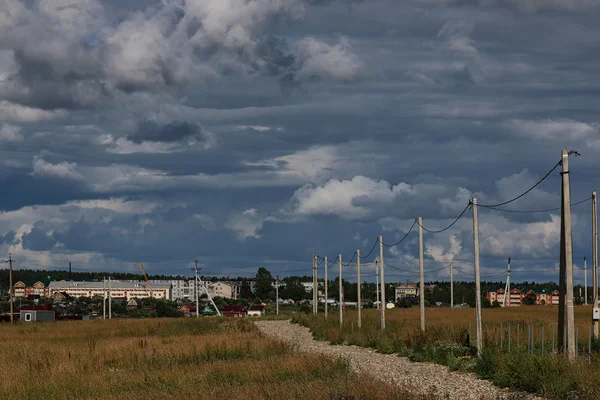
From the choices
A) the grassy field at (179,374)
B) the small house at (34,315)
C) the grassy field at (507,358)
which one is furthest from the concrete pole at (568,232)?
the small house at (34,315)

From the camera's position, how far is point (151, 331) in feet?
196

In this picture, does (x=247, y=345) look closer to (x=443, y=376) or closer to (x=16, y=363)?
(x=16, y=363)

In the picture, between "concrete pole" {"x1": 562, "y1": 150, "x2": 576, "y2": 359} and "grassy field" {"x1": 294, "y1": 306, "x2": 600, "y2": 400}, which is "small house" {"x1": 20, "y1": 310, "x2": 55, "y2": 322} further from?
"concrete pole" {"x1": 562, "y1": 150, "x2": 576, "y2": 359}

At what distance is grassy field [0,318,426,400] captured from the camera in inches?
837

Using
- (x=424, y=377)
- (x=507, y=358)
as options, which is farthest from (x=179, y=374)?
(x=507, y=358)

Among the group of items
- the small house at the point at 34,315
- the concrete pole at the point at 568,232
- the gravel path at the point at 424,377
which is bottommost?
the small house at the point at 34,315

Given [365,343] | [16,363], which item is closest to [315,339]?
[365,343]

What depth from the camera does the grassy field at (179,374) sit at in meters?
21.2

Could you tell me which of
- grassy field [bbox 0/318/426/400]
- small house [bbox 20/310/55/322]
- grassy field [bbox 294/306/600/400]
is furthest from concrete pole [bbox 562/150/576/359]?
small house [bbox 20/310/55/322]

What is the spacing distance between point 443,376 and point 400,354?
9017 millimetres

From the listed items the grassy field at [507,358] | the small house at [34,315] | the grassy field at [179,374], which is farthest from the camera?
the small house at [34,315]

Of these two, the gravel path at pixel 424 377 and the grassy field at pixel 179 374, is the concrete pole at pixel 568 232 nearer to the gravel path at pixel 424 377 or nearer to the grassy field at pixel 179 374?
the gravel path at pixel 424 377

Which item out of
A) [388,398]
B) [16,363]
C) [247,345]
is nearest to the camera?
[388,398]

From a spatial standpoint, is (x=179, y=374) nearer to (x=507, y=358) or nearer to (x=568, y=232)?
(x=507, y=358)
